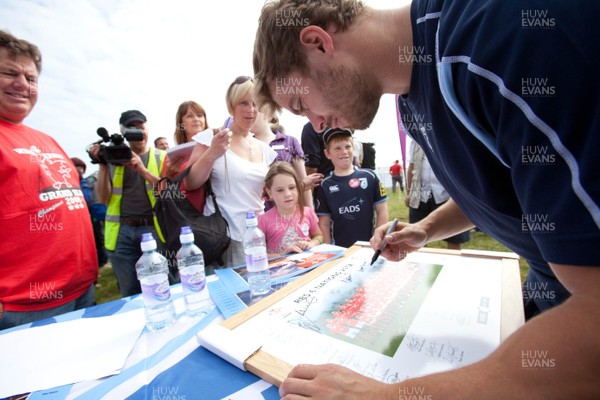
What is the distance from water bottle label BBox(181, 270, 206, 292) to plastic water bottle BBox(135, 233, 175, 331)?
0.08m

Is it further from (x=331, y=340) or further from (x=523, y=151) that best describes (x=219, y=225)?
(x=523, y=151)

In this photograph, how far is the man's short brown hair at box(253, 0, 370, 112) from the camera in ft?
2.63

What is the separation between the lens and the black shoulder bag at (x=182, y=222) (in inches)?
55.8

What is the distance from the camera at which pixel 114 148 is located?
6.08ft

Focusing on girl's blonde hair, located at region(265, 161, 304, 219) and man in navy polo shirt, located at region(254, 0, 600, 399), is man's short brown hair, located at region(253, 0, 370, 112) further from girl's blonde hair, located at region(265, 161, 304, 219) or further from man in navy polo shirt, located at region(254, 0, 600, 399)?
girl's blonde hair, located at region(265, 161, 304, 219)

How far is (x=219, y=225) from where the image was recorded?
1.53 meters

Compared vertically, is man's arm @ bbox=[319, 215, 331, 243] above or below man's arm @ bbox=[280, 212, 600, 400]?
below

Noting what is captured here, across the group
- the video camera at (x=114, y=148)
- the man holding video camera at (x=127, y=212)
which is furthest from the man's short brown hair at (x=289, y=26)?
the man holding video camera at (x=127, y=212)

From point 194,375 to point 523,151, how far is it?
2.46 ft

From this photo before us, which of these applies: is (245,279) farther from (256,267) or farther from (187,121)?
(187,121)

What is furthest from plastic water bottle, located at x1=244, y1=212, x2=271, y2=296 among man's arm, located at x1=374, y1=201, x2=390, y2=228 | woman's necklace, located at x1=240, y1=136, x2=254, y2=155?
man's arm, located at x1=374, y1=201, x2=390, y2=228

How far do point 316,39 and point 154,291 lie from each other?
3.03ft

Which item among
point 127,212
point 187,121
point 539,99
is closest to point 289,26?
point 539,99

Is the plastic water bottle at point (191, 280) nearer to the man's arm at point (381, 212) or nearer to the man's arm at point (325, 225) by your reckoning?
the man's arm at point (325, 225)
